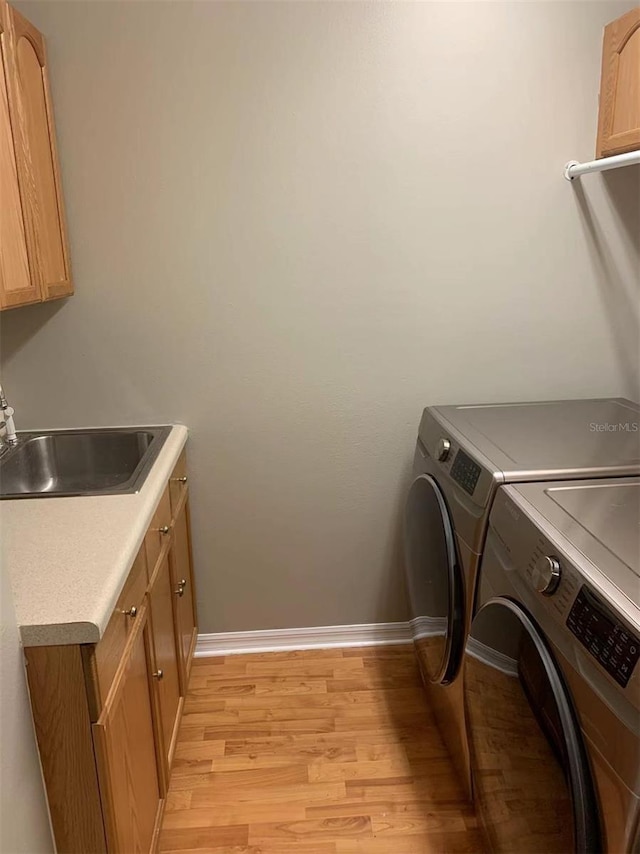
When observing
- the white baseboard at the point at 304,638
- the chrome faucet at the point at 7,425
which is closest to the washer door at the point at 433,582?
the white baseboard at the point at 304,638

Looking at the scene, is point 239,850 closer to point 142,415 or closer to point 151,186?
point 142,415

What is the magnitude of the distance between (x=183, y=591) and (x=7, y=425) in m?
0.72

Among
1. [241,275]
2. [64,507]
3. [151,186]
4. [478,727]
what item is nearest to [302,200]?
[241,275]

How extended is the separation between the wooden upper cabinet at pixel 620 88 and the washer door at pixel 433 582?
3.65 ft

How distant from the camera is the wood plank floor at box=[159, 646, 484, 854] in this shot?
175 centimetres

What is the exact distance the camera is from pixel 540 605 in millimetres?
1182

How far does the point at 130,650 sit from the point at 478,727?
0.79 m

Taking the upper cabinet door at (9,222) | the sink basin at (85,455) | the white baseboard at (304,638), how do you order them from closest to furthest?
the upper cabinet door at (9,222) → the sink basin at (85,455) → the white baseboard at (304,638)

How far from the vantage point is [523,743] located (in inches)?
50.6

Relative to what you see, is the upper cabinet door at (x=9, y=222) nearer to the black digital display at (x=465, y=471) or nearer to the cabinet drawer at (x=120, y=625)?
the cabinet drawer at (x=120, y=625)

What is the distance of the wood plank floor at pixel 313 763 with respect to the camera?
5.73 ft

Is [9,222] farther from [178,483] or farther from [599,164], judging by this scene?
[599,164]

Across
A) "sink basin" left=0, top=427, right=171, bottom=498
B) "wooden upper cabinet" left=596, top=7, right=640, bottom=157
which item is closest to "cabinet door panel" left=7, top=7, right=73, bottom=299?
"sink basin" left=0, top=427, right=171, bottom=498

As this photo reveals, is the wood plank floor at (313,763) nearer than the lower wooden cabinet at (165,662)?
No
